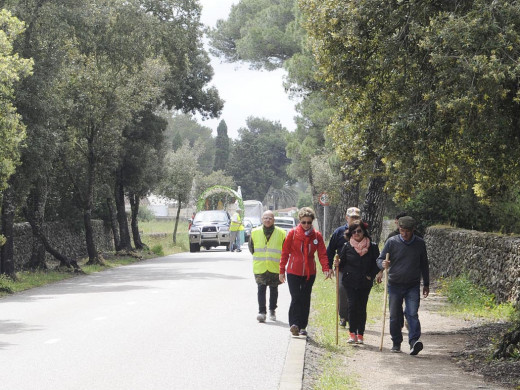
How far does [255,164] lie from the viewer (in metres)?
140

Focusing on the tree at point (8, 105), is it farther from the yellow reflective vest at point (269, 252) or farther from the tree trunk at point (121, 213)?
the tree trunk at point (121, 213)

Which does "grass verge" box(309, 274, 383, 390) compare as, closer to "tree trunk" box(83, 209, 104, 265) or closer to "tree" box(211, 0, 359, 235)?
"tree trunk" box(83, 209, 104, 265)

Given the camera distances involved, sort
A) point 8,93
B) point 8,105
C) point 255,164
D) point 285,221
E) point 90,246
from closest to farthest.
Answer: point 8,93, point 8,105, point 90,246, point 285,221, point 255,164

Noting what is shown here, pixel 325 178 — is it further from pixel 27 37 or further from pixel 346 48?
pixel 346 48

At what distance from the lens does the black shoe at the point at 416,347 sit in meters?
12.2

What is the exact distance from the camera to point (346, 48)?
1466cm

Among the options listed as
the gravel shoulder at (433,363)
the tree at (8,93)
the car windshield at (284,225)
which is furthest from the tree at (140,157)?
the gravel shoulder at (433,363)

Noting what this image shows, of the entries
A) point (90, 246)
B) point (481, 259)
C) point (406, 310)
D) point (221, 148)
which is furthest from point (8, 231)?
point (221, 148)

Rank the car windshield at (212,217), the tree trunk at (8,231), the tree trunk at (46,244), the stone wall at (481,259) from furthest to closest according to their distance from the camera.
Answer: the car windshield at (212,217), the tree trunk at (46,244), the tree trunk at (8,231), the stone wall at (481,259)

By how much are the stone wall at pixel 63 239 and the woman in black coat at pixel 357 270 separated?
61.6 ft

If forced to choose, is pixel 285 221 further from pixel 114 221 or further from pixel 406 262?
pixel 406 262

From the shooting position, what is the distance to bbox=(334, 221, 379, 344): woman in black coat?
12.8 m

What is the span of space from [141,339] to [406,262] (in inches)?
150

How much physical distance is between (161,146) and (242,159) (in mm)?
95637
